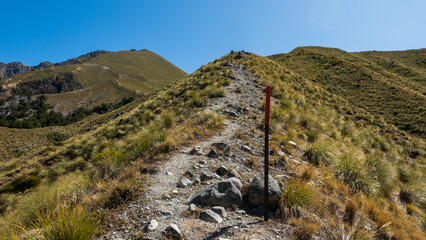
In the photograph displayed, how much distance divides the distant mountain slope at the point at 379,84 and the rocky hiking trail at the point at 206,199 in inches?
1073

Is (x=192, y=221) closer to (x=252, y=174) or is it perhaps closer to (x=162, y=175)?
(x=162, y=175)

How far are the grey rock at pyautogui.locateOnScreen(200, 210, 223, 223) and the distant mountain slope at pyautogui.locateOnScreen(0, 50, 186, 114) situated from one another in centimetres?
9623

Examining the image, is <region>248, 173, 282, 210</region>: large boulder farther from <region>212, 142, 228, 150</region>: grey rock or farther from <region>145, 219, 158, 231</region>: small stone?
<region>212, 142, 228, 150</region>: grey rock

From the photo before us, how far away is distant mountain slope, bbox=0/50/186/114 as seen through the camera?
95312mm

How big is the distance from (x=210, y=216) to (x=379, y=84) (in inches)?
1874

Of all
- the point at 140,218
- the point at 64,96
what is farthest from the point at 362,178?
the point at 64,96

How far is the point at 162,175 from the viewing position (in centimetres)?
536

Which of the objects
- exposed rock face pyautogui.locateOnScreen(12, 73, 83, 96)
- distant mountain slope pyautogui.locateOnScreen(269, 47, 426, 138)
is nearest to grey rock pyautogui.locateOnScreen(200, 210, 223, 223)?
distant mountain slope pyautogui.locateOnScreen(269, 47, 426, 138)

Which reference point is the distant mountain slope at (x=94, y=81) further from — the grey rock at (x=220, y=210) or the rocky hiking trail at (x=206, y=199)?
the grey rock at (x=220, y=210)

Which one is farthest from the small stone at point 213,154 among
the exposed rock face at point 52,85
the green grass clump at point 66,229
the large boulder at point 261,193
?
the exposed rock face at point 52,85

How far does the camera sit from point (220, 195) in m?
4.37

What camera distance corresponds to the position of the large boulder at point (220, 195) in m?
4.29

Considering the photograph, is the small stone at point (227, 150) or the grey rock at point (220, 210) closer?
the grey rock at point (220, 210)

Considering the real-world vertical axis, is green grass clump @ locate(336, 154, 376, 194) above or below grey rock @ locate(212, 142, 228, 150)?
below
